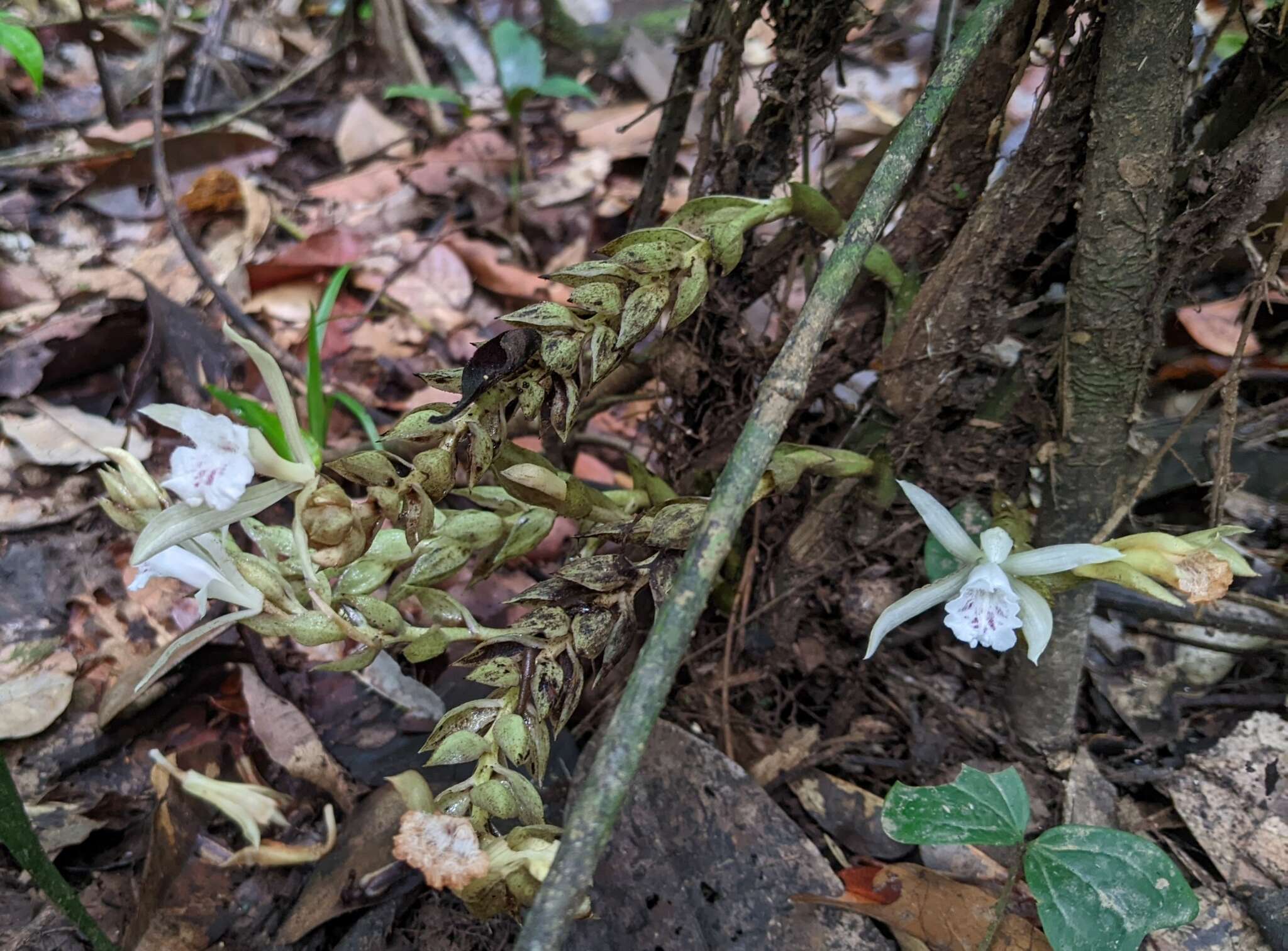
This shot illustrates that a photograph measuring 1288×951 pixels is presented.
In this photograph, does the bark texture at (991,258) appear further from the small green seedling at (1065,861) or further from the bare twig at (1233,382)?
the small green seedling at (1065,861)

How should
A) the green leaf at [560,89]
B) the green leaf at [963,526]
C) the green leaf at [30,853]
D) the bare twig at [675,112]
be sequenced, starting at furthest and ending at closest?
the green leaf at [560,89] < the bare twig at [675,112] < the green leaf at [963,526] < the green leaf at [30,853]

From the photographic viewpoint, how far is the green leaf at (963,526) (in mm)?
1288

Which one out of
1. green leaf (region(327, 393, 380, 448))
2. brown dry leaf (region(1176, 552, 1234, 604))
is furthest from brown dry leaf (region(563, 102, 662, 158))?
brown dry leaf (region(1176, 552, 1234, 604))

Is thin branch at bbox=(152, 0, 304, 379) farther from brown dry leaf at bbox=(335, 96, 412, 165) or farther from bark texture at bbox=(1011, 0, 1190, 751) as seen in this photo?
bark texture at bbox=(1011, 0, 1190, 751)

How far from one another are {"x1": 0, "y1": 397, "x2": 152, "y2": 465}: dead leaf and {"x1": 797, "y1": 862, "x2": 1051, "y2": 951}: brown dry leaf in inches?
64.1

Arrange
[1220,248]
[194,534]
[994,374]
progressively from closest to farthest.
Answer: [194,534] < [1220,248] < [994,374]

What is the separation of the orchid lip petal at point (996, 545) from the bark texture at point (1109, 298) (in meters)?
0.27

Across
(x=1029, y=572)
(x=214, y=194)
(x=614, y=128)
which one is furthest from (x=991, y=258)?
(x=214, y=194)

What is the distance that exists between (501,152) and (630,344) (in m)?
2.14

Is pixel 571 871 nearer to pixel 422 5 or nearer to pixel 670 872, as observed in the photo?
pixel 670 872

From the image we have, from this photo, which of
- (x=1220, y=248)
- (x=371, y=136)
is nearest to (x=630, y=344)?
(x=1220, y=248)

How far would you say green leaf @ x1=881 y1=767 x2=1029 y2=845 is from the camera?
1.05m

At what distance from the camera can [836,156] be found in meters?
2.63

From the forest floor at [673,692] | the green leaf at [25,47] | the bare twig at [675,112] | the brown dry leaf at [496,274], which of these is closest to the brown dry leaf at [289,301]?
the forest floor at [673,692]
